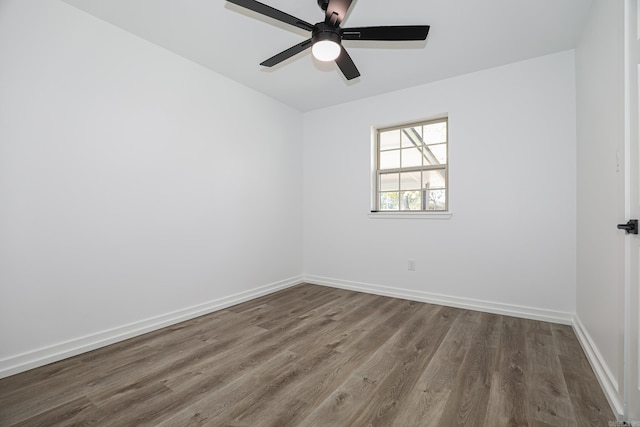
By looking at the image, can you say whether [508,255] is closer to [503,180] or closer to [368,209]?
[503,180]

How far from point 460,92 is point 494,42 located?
25.3 inches

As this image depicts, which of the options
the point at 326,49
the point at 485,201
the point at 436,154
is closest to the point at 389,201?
the point at 436,154

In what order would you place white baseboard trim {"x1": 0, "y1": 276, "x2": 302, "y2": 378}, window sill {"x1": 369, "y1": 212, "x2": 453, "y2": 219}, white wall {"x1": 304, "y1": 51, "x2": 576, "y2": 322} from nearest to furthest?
white baseboard trim {"x1": 0, "y1": 276, "x2": 302, "y2": 378} < white wall {"x1": 304, "y1": 51, "x2": 576, "y2": 322} < window sill {"x1": 369, "y1": 212, "x2": 453, "y2": 219}

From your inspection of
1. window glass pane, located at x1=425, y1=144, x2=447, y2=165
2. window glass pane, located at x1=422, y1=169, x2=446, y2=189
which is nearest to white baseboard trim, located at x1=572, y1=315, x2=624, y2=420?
window glass pane, located at x1=422, y1=169, x2=446, y2=189

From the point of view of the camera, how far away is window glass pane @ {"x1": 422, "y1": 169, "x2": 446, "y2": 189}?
3.39 m

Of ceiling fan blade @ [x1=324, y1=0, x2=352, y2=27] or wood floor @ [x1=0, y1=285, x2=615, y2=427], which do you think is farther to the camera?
ceiling fan blade @ [x1=324, y1=0, x2=352, y2=27]

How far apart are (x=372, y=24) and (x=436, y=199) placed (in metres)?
2.02

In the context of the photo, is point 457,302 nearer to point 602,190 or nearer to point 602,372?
point 602,372

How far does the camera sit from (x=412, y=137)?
3.62 meters

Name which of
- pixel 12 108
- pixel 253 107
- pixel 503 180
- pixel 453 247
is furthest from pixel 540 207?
pixel 12 108

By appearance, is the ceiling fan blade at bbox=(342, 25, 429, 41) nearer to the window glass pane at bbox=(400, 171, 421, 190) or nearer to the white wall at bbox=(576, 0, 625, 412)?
the white wall at bbox=(576, 0, 625, 412)

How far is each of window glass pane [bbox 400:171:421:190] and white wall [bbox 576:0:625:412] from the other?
151 centimetres

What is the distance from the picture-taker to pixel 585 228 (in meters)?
2.26

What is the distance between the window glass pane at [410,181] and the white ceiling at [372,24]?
1.09 metres
